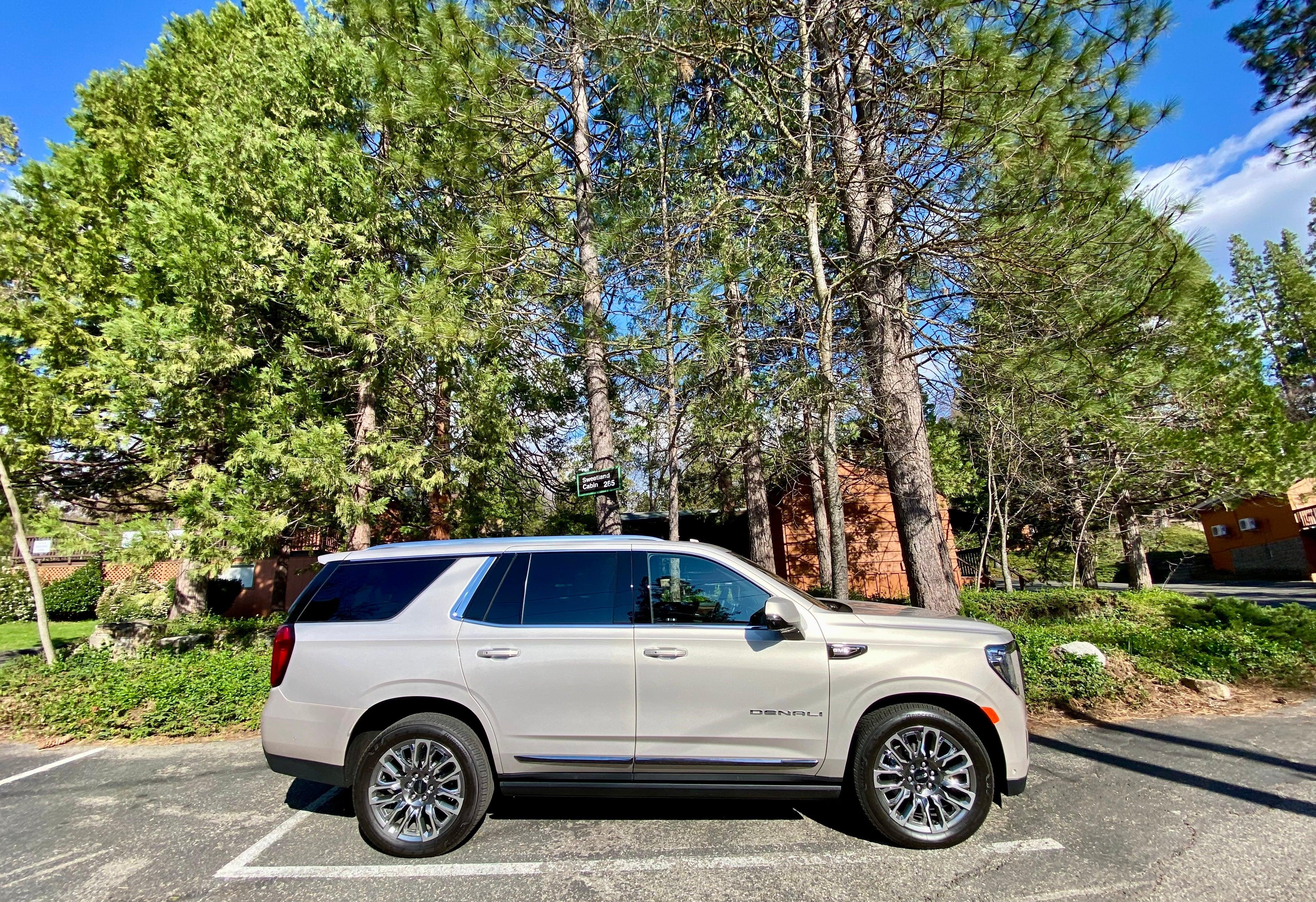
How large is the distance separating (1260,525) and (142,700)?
34619 mm

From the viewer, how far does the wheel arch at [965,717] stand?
3504 mm

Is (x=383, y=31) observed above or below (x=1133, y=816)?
above

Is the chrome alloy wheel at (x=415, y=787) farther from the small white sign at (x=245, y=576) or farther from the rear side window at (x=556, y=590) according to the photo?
the small white sign at (x=245, y=576)

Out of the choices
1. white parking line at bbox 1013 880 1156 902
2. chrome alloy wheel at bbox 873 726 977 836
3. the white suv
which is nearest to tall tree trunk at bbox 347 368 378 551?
the white suv

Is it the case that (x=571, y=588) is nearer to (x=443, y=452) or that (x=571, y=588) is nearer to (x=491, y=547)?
(x=491, y=547)

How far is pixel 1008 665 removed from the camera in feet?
11.8

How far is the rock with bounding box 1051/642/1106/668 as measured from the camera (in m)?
6.12

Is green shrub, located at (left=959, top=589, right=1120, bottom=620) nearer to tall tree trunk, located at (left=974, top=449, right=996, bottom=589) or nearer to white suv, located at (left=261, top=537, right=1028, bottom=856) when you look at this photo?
tall tree trunk, located at (left=974, top=449, right=996, bottom=589)

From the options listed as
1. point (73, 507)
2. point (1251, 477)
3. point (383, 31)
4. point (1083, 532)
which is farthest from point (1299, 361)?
point (73, 507)

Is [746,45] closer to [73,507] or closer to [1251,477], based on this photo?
[1251,477]

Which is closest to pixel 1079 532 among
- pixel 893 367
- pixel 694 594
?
pixel 893 367

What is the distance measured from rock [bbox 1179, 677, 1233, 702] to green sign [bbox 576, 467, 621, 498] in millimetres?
6328

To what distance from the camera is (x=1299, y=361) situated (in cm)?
3625

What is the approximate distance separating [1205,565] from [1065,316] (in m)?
29.1
